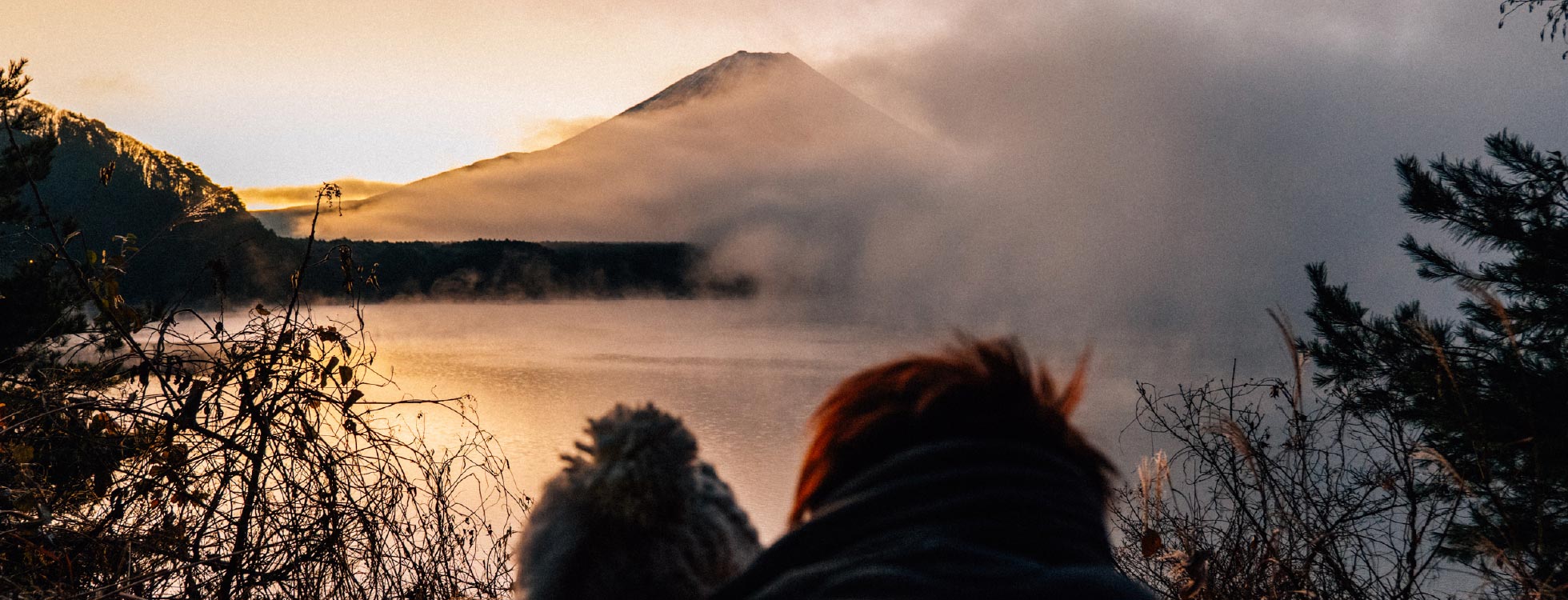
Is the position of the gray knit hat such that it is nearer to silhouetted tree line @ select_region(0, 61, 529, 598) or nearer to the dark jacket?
the dark jacket

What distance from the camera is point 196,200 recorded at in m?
2.73

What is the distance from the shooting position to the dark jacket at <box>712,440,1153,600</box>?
759mm

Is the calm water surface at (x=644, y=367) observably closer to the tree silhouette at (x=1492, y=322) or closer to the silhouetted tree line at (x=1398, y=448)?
the silhouetted tree line at (x=1398, y=448)

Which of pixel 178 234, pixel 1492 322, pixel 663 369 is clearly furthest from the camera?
pixel 663 369

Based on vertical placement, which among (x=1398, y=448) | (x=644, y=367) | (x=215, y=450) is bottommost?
(x=644, y=367)

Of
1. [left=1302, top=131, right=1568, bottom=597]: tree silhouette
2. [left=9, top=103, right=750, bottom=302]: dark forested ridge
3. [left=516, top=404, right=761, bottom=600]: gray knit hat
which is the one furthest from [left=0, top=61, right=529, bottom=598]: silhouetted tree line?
[left=1302, top=131, right=1568, bottom=597]: tree silhouette

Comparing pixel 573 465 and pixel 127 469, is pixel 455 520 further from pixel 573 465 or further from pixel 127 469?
pixel 573 465

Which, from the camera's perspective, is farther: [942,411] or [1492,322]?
[1492,322]

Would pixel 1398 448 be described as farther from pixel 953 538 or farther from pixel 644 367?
pixel 644 367

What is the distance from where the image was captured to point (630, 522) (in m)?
0.81

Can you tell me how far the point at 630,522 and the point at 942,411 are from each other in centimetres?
35

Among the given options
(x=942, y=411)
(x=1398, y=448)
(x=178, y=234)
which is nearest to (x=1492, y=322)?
(x=1398, y=448)

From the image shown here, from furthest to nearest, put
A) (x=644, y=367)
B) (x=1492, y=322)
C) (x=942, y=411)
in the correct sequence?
1. (x=644, y=367)
2. (x=1492, y=322)
3. (x=942, y=411)

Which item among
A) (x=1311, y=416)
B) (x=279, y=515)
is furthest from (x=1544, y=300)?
(x=279, y=515)
